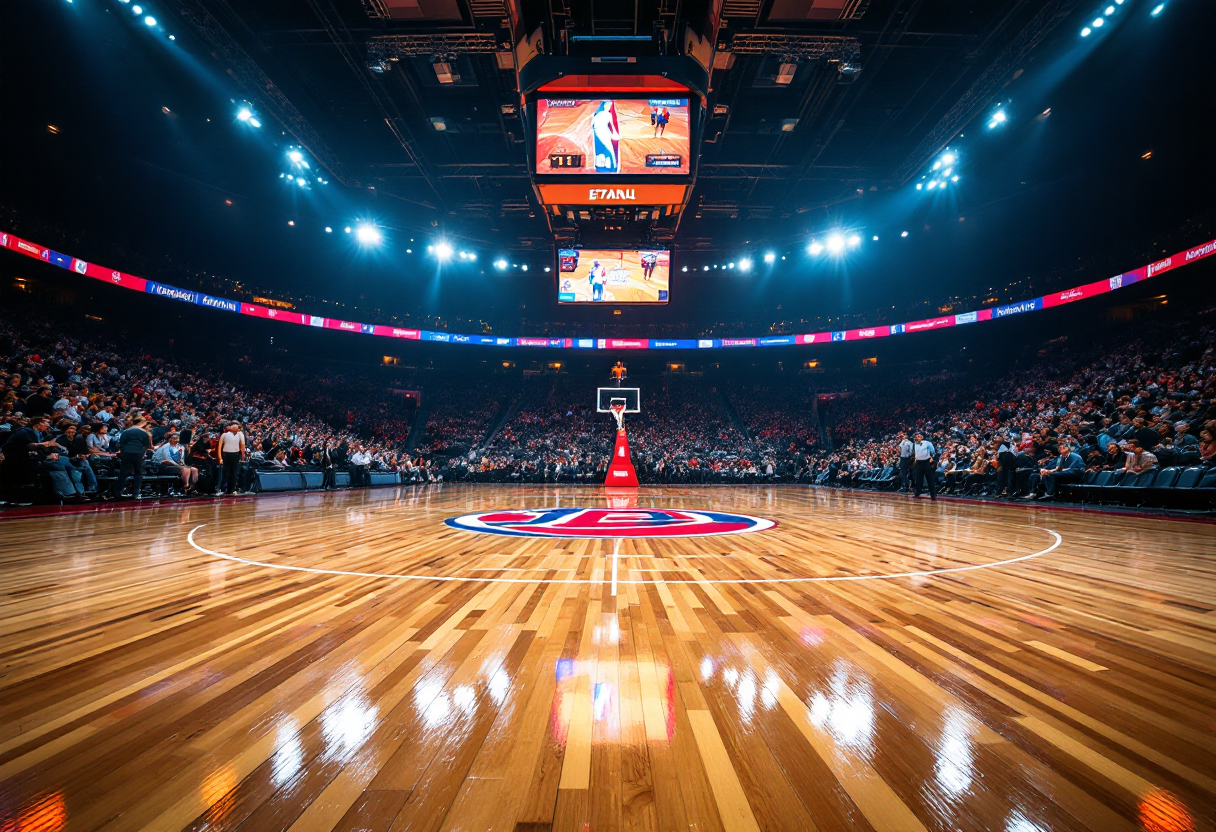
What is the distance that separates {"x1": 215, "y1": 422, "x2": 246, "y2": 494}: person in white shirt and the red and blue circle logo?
582cm

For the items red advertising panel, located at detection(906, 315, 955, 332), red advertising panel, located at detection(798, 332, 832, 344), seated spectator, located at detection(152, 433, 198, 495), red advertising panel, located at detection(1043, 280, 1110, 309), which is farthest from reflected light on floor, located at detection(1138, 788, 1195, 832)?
red advertising panel, located at detection(798, 332, 832, 344)

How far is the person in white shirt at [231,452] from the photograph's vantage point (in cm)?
1041

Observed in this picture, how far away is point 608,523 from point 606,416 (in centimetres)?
2165

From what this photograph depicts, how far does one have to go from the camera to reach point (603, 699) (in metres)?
1.82

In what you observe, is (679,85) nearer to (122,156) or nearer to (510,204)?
(510,204)

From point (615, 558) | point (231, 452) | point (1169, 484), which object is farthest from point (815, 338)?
point (615, 558)

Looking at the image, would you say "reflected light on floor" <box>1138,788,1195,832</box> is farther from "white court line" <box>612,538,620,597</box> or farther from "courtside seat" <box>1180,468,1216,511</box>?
"courtside seat" <box>1180,468,1216,511</box>

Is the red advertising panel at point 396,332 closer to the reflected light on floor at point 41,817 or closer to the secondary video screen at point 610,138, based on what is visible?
the secondary video screen at point 610,138

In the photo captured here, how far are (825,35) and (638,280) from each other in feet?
25.2

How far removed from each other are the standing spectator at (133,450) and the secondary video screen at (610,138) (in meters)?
8.37

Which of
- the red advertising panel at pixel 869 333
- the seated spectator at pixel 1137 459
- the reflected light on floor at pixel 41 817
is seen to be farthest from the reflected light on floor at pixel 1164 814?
the red advertising panel at pixel 869 333

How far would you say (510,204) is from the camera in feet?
69.4

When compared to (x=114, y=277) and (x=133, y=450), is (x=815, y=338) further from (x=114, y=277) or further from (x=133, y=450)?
(x=114, y=277)

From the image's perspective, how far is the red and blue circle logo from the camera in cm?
635
